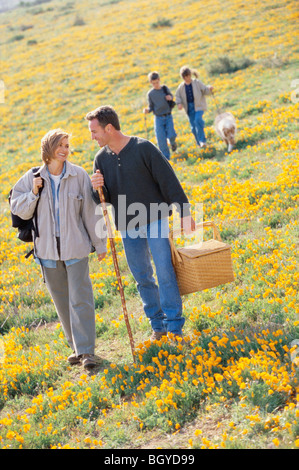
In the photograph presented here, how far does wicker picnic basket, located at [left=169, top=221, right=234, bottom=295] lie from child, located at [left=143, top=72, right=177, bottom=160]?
7.94 m

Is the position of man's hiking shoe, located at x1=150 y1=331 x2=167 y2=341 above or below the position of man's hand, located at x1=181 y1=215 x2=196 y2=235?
below

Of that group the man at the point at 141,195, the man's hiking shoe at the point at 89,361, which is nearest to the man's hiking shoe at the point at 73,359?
the man's hiking shoe at the point at 89,361

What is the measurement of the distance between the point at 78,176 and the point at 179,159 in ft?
25.1

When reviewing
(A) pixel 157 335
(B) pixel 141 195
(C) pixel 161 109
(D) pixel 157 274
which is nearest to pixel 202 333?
(A) pixel 157 335

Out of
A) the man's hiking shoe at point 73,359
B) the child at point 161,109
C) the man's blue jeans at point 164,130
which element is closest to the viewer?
the man's hiking shoe at point 73,359

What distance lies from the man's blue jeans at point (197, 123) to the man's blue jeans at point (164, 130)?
52cm

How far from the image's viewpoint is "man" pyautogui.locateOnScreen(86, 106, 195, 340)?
5.08 metres

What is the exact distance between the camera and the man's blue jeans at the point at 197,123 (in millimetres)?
12789

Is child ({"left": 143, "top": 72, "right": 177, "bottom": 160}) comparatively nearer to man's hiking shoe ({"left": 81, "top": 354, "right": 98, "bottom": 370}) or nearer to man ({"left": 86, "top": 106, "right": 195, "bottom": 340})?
man ({"left": 86, "top": 106, "right": 195, "bottom": 340})

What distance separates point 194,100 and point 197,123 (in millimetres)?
555

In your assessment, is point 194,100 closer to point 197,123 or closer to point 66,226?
point 197,123

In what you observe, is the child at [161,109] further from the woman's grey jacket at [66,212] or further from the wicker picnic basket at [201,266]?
the wicker picnic basket at [201,266]
